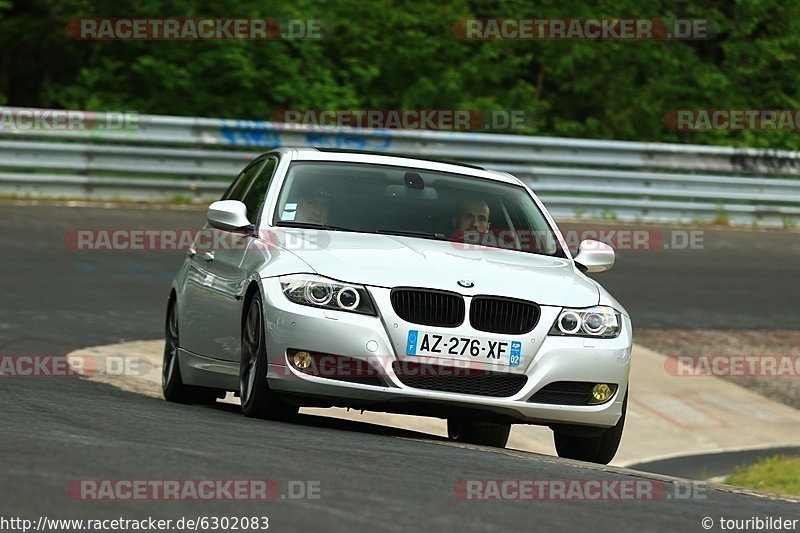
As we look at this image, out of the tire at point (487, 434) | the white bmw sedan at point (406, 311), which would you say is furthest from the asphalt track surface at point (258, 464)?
the tire at point (487, 434)

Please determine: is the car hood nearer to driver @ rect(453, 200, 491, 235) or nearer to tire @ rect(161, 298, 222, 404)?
driver @ rect(453, 200, 491, 235)

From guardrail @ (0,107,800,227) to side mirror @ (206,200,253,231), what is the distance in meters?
10.8

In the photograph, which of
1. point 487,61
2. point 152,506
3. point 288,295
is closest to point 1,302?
point 288,295

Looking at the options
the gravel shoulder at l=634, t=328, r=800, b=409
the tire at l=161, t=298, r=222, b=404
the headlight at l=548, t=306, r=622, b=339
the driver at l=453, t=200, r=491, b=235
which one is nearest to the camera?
the headlight at l=548, t=306, r=622, b=339

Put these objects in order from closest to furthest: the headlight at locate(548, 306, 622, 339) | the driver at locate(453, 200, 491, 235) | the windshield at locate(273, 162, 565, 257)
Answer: the headlight at locate(548, 306, 622, 339) → the windshield at locate(273, 162, 565, 257) → the driver at locate(453, 200, 491, 235)

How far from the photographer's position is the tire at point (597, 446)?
888 centimetres

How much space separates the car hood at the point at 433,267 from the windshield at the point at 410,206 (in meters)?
0.20

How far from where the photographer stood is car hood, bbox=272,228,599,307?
8266 millimetres

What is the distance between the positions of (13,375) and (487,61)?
648 inches

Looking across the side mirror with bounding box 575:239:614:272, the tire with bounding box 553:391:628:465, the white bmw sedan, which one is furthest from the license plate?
the side mirror with bounding box 575:239:614:272

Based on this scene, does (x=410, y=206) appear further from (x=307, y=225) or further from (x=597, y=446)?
(x=597, y=446)

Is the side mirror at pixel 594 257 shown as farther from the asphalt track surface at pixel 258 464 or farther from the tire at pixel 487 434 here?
the tire at pixel 487 434

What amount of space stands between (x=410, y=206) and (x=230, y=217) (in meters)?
1.03

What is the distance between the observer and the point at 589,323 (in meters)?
8.52
